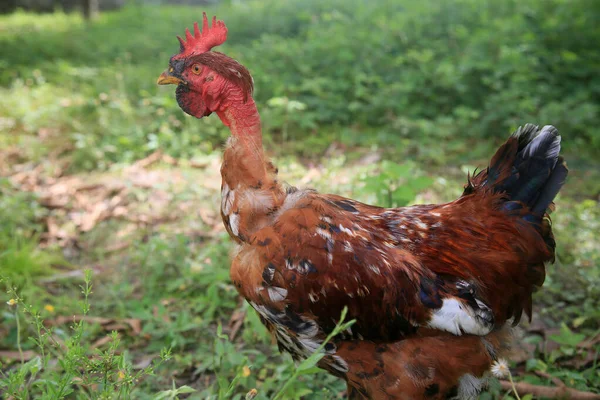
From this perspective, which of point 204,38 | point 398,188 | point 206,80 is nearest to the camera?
point 206,80

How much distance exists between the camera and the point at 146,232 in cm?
436

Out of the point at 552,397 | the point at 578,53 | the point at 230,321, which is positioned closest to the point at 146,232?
the point at 230,321

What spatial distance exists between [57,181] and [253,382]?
12.3ft

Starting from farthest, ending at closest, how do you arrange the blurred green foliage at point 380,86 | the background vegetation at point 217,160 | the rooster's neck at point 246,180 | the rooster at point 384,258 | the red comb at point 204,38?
the blurred green foliage at point 380,86 → the background vegetation at point 217,160 → the red comb at point 204,38 → the rooster's neck at point 246,180 → the rooster at point 384,258

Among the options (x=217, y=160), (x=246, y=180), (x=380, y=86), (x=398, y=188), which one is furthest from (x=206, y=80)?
(x=380, y=86)

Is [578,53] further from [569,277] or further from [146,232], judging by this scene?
[146,232]

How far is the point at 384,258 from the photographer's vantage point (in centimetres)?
212

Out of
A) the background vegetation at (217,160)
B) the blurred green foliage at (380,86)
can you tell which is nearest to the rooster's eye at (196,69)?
the background vegetation at (217,160)

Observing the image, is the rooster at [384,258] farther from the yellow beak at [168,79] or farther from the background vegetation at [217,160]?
the background vegetation at [217,160]

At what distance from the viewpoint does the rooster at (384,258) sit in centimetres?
207

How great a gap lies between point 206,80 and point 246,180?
523 mm

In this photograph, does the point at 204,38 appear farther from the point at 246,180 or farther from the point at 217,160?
the point at 217,160

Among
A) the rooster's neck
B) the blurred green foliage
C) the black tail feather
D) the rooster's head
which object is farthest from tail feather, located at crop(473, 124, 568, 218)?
the blurred green foliage

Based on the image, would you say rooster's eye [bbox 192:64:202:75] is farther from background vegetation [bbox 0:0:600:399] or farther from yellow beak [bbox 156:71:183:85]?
background vegetation [bbox 0:0:600:399]
